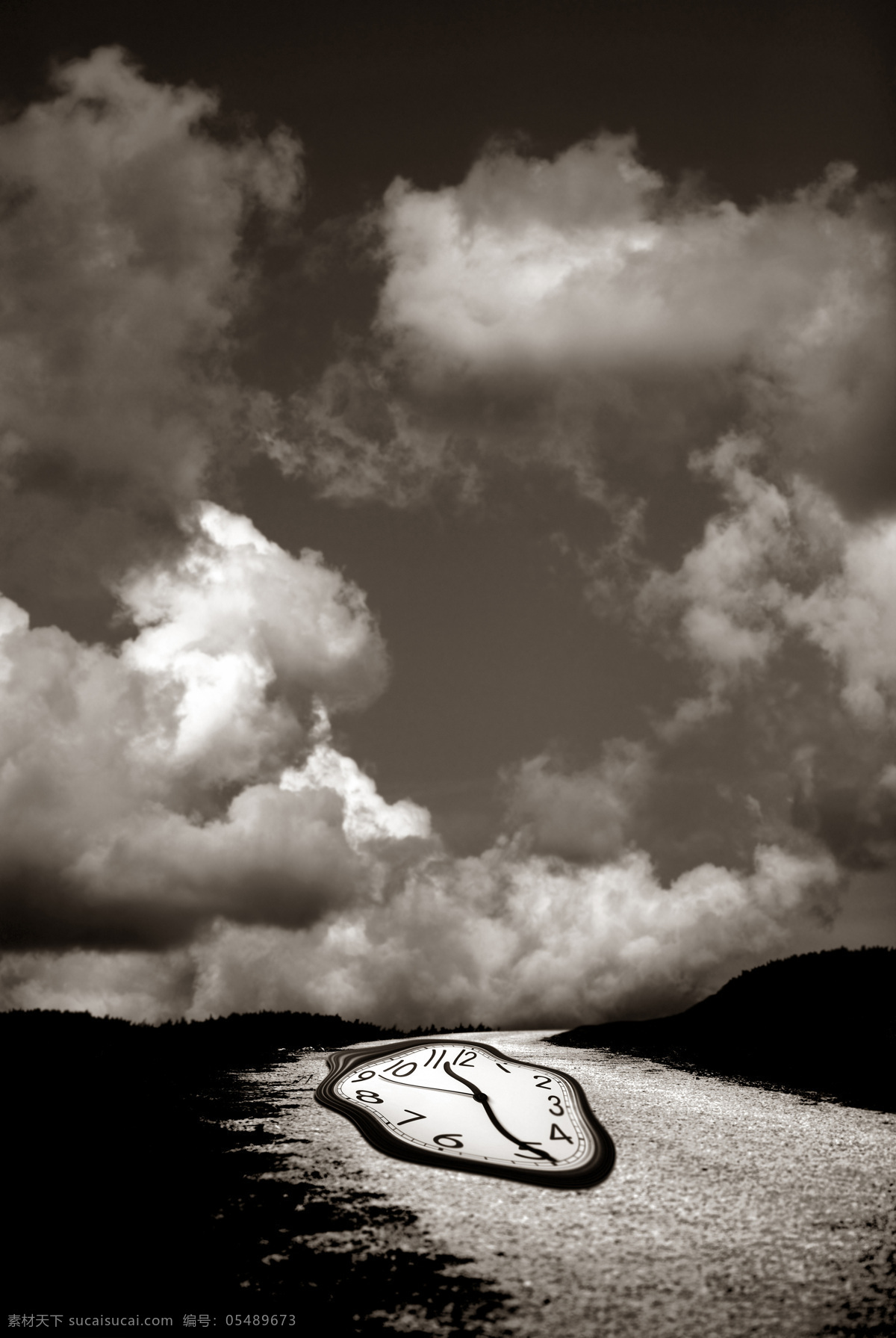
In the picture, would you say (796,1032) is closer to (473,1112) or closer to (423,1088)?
(423,1088)

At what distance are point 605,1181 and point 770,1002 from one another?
67.4 feet

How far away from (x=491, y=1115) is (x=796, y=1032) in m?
15.2

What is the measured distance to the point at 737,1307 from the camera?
25.1 ft

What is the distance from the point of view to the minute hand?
38.0 feet

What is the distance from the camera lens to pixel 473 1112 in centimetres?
1348

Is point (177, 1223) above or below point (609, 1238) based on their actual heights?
above

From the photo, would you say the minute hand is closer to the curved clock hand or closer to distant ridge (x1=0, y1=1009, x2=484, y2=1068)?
the curved clock hand

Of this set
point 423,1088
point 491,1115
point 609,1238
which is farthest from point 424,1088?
point 609,1238

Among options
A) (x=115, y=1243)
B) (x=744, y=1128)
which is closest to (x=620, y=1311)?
(x=115, y=1243)

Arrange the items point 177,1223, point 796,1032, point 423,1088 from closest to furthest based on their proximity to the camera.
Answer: point 177,1223 → point 423,1088 → point 796,1032

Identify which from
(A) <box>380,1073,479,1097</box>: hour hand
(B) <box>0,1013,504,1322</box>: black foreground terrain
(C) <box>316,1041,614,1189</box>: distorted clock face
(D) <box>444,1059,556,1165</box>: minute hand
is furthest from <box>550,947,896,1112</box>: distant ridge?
(B) <box>0,1013,504,1322</box>: black foreground terrain

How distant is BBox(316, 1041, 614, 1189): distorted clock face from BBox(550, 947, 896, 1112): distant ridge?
5.96 meters

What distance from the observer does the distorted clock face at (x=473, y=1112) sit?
1132cm

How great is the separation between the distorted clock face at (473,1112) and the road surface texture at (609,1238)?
369 mm
